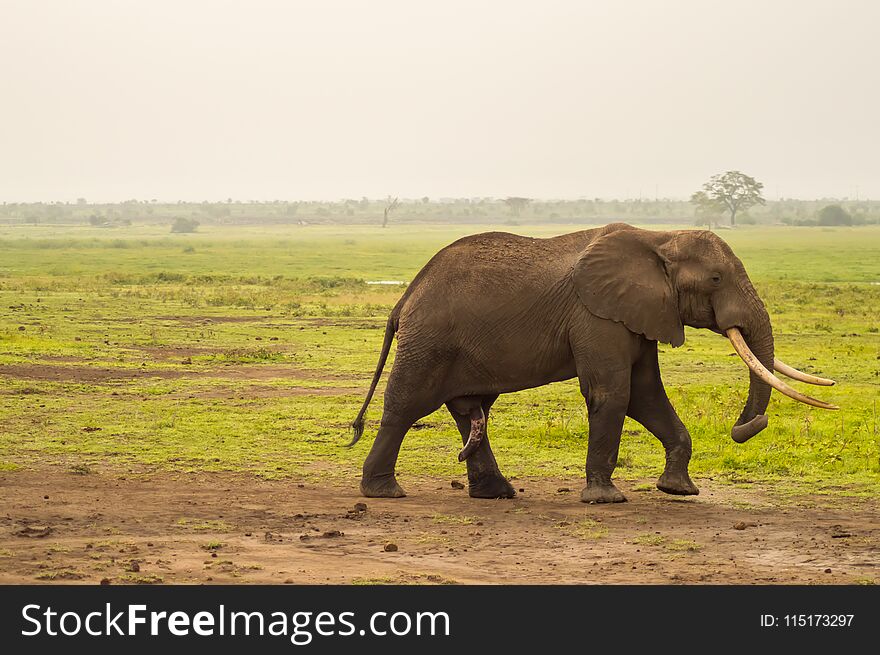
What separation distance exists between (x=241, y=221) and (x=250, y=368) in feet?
439

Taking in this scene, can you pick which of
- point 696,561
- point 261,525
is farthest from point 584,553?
point 261,525

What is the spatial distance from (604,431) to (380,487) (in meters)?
1.99

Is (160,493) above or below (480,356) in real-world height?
below

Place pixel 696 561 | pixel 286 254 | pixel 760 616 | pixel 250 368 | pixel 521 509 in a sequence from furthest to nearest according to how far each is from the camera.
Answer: pixel 286 254 → pixel 250 368 → pixel 521 509 → pixel 696 561 → pixel 760 616

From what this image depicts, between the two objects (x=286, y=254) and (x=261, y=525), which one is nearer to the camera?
(x=261, y=525)

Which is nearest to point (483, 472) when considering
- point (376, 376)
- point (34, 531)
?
point (376, 376)

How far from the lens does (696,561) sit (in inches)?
383

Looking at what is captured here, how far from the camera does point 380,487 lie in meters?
12.3

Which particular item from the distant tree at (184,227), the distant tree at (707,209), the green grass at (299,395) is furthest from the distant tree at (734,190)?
the green grass at (299,395)

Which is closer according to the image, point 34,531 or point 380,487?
point 34,531

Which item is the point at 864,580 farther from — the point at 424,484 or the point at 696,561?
the point at 424,484

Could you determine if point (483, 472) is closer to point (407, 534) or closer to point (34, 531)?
point (407, 534)

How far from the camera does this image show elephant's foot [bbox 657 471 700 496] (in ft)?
39.9

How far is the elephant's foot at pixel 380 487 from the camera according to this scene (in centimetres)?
1223
